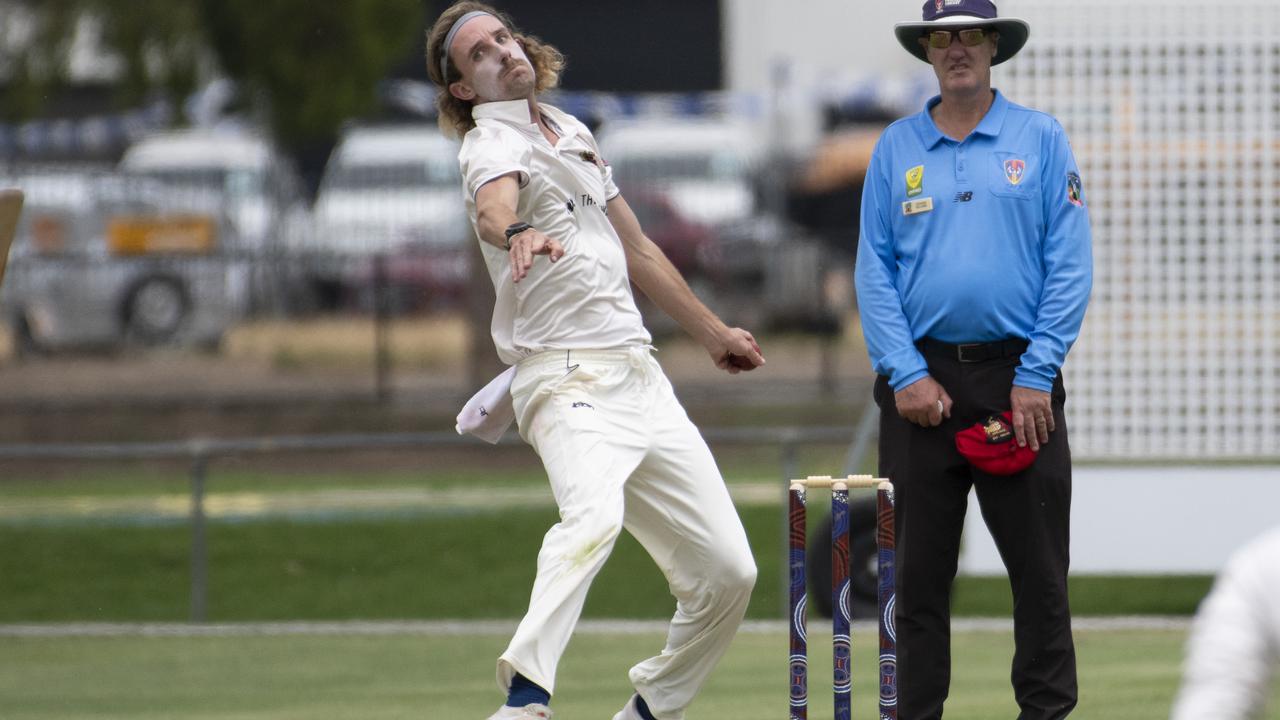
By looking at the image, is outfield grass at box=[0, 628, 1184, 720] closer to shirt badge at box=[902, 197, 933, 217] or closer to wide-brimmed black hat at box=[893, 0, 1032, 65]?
shirt badge at box=[902, 197, 933, 217]

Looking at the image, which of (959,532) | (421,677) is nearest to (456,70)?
(959,532)

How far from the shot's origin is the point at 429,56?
247 inches

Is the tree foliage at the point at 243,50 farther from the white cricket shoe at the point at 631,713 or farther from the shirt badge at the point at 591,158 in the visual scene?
the white cricket shoe at the point at 631,713

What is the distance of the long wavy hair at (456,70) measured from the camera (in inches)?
243

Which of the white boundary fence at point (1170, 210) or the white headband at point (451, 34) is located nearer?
the white headband at point (451, 34)

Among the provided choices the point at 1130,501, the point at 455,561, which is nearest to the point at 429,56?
the point at 1130,501

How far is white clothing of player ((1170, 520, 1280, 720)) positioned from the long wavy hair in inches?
141

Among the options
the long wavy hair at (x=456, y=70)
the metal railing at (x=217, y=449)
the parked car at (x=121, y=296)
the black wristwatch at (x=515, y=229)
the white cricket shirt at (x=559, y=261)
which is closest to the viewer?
the black wristwatch at (x=515, y=229)

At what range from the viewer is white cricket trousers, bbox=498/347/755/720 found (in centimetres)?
582

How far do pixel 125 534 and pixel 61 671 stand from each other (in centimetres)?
414

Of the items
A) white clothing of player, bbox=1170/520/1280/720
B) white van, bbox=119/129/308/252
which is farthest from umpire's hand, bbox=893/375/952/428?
white van, bbox=119/129/308/252

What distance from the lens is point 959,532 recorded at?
629 cm

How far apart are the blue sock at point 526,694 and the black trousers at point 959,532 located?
116 centimetres

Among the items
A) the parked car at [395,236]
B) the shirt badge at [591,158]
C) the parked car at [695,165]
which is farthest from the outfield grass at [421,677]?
the parked car at [695,165]
